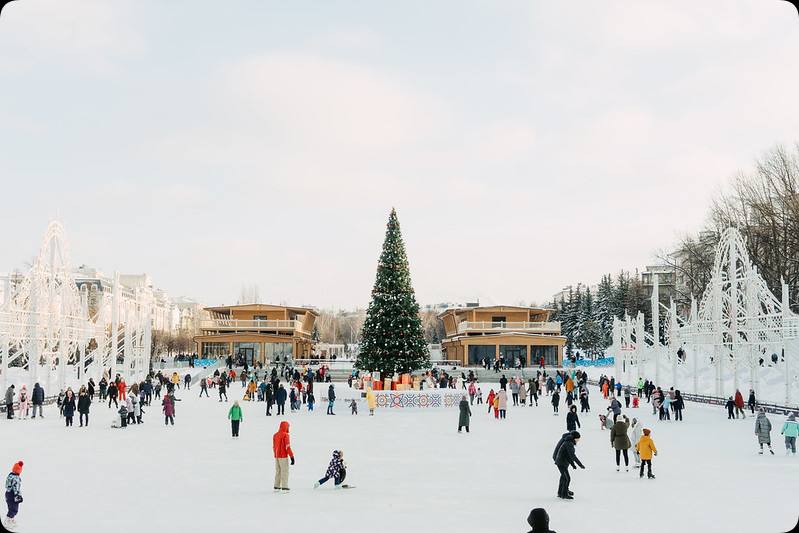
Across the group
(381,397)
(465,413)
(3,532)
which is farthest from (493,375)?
(3,532)

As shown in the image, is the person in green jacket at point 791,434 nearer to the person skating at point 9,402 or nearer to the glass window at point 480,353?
the person skating at point 9,402

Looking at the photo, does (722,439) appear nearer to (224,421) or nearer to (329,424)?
(329,424)

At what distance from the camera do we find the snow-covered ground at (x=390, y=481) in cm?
998

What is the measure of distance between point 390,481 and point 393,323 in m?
22.9

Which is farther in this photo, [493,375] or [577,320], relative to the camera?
[577,320]

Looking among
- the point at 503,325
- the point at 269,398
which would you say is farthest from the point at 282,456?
the point at 503,325

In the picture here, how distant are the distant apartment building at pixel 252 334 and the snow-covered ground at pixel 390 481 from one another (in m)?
47.7

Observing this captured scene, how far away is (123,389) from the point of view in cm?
3139

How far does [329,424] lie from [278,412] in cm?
374

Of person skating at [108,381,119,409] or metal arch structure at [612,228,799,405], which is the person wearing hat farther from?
metal arch structure at [612,228,799,405]

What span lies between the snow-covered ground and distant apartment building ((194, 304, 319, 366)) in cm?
4766

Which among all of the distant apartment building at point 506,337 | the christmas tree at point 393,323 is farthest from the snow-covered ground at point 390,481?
the distant apartment building at point 506,337

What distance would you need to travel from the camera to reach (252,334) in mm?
70312

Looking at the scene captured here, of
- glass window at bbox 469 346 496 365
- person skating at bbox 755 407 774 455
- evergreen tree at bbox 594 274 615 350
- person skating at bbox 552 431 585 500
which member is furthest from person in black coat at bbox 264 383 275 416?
evergreen tree at bbox 594 274 615 350
